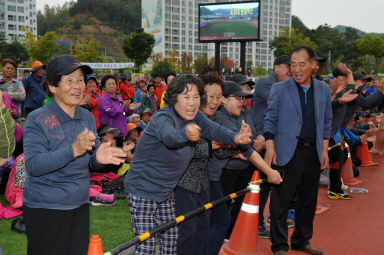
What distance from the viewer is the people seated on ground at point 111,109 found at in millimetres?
7841

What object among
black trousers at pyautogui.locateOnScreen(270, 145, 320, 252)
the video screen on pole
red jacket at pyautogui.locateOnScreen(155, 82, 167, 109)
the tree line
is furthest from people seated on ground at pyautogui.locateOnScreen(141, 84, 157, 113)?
the tree line

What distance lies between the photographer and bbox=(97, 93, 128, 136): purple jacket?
7832 mm

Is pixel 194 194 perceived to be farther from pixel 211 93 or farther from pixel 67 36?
pixel 67 36

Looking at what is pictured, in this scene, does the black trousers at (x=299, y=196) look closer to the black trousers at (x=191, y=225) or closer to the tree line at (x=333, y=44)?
the black trousers at (x=191, y=225)

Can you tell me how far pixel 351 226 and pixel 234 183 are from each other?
232 centimetres

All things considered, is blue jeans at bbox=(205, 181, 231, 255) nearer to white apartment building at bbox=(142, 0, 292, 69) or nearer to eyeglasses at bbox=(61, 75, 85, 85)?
eyeglasses at bbox=(61, 75, 85, 85)

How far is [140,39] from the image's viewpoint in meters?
61.0

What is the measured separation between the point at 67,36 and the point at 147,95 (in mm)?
164503

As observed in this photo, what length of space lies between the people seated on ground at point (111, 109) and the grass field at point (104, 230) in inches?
80.0

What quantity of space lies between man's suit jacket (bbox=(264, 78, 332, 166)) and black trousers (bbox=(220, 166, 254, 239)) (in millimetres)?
520

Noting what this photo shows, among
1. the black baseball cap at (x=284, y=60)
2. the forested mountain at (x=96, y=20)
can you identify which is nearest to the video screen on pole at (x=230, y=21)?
the black baseball cap at (x=284, y=60)

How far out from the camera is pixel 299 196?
490 cm

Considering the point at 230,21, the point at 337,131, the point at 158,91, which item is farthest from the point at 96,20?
the point at 337,131

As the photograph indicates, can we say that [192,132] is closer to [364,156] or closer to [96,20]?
[364,156]
